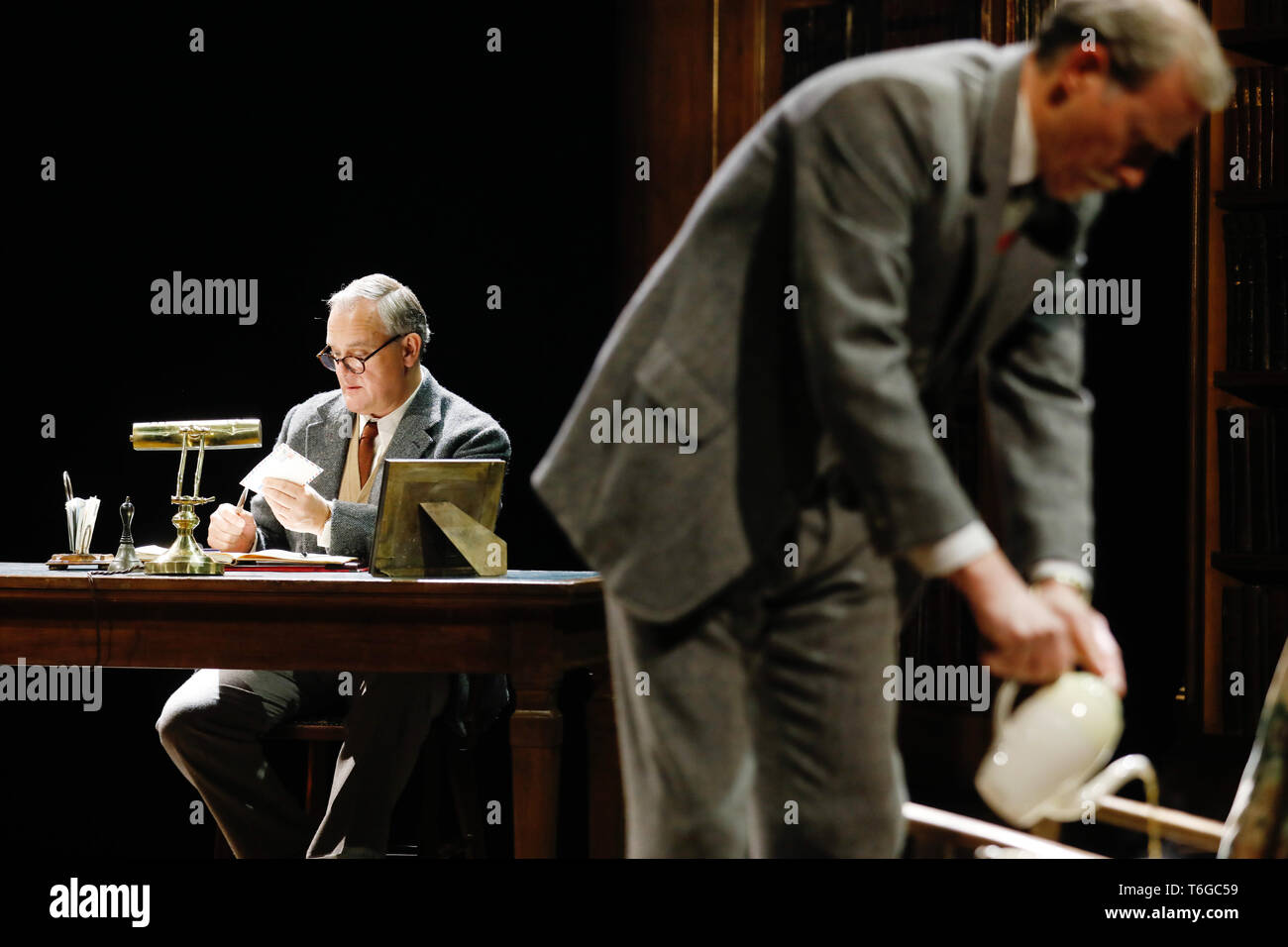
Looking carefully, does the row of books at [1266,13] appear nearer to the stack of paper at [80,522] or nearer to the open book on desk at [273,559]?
the open book on desk at [273,559]

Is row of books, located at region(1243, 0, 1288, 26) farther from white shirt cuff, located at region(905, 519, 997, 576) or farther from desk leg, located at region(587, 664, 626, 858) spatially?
white shirt cuff, located at region(905, 519, 997, 576)

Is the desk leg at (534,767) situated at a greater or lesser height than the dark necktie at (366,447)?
lesser

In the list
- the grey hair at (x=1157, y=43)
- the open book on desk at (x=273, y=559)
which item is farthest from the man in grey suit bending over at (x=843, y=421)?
the open book on desk at (x=273, y=559)

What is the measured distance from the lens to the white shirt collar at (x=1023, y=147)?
1379mm

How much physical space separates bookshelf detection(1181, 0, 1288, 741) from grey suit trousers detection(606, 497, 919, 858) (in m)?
2.03

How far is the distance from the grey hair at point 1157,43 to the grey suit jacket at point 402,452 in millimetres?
1828

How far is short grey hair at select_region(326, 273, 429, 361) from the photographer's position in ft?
10.3

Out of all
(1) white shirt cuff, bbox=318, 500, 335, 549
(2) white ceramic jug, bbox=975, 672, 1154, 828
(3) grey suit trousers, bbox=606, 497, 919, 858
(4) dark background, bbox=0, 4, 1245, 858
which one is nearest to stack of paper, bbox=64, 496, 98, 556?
(1) white shirt cuff, bbox=318, 500, 335, 549

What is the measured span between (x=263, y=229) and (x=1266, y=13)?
2.68m

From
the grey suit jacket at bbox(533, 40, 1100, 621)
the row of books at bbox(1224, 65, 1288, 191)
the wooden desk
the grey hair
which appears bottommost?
the wooden desk

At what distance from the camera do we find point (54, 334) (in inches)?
150

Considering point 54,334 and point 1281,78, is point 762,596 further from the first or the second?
A: point 54,334

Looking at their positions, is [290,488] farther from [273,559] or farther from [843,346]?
[843,346]

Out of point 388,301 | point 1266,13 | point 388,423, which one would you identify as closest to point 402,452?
point 388,423
